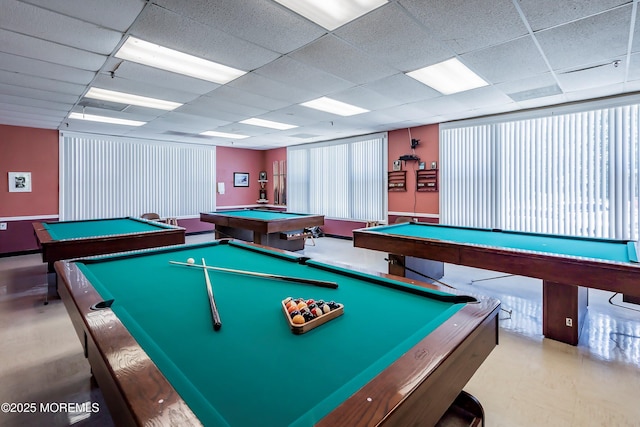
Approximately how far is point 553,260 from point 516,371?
0.89m

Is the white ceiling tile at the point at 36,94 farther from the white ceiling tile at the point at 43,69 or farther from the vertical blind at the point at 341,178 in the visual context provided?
the vertical blind at the point at 341,178

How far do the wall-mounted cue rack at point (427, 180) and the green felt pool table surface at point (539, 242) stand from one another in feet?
6.91

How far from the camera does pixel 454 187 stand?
5.95 m

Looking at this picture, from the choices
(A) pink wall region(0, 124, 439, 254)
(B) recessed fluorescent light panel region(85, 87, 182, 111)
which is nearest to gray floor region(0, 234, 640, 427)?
(B) recessed fluorescent light panel region(85, 87, 182, 111)

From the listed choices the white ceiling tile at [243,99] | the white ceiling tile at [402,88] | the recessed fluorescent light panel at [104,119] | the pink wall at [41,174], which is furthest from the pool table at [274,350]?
the pink wall at [41,174]

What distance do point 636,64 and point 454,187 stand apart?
301 centimetres

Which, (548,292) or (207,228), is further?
(207,228)

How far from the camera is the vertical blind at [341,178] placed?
7188mm

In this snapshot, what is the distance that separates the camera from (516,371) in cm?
230

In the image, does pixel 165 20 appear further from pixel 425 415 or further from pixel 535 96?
pixel 535 96

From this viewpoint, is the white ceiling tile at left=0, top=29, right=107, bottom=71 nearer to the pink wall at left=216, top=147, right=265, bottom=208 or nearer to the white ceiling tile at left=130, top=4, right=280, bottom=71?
the white ceiling tile at left=130, top=4, right=280, bottom=71

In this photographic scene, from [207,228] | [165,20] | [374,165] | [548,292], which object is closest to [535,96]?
[548,292]

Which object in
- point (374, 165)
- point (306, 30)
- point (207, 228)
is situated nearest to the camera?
point (306, 30)

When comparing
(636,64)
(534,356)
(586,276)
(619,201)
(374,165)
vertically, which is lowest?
(534,356)
